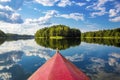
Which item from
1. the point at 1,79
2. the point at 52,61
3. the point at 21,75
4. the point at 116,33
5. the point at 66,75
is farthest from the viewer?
the point at 116,33

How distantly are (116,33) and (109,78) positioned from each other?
181 m

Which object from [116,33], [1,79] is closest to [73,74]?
[1,79]

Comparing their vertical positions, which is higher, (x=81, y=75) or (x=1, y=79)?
(x=81, y=75)

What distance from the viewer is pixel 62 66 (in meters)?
4.97

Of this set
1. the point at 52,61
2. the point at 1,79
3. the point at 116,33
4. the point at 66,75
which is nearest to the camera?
the point at 66,75

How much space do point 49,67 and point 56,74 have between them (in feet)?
0.82

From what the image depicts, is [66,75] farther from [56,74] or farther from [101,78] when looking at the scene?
[101,78]

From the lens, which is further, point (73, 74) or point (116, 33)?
point (116, 33)

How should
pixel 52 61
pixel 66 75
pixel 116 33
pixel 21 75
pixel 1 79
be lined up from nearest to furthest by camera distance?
pixel 66 75 → pixel 52 61 → pixel 1 79 → pixel 21 75 → pixel 116 33

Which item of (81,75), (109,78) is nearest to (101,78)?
(109,78)

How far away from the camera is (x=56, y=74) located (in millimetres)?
4812

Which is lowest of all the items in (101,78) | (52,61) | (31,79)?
(101,78)

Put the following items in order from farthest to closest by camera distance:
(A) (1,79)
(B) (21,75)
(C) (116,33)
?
(C) (116,33)
(B) (21,75)
(A) (1,79)

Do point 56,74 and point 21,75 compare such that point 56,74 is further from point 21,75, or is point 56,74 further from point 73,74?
point 21,75
